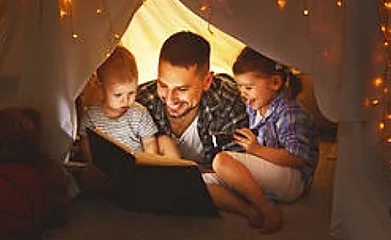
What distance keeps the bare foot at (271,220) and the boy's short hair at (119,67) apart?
591 mm

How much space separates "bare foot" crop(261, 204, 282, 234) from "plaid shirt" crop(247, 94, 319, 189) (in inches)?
7.4

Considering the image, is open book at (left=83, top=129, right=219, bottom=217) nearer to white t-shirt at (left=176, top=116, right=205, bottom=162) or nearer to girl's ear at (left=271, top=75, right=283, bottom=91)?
white t-shirt at (left=176, top=116, right=205, bottom=162)

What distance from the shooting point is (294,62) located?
1.86 metres

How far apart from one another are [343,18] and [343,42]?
7 cm

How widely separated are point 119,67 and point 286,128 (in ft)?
1.84

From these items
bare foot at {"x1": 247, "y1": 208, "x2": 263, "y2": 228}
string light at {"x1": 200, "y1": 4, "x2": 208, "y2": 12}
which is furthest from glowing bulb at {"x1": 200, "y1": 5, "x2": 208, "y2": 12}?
bare foot at {"x1": 247, "y1": 208, "x2": 263, "y2": 228}

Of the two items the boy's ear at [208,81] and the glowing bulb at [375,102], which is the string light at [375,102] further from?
the boy's ear at [208,81]

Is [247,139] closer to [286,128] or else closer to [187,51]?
[286,128]

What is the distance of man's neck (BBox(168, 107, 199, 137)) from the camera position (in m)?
2.08

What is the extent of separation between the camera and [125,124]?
6.89 feet

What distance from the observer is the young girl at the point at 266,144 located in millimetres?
2006

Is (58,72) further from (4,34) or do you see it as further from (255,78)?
(255,78)

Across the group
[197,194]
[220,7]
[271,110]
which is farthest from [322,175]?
[220,7]

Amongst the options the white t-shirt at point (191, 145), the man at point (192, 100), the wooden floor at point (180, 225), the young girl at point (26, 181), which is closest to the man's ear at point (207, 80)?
the man at point (192, 100)
